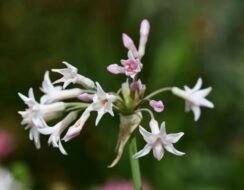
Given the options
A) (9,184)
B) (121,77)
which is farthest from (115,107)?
(121,77)

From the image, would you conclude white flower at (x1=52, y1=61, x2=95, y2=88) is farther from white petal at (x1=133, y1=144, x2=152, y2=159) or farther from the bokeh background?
the bokeh background

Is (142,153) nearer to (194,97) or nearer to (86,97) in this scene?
(86,97)

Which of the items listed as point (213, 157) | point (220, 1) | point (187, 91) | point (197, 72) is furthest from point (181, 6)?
point (187, 91)

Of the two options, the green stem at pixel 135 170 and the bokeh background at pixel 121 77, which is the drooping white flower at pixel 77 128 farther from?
the bokeh background at pixel 121 77

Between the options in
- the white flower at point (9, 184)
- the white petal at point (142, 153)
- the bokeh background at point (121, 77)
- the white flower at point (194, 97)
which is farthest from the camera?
the bokeh background at point (121, 77)

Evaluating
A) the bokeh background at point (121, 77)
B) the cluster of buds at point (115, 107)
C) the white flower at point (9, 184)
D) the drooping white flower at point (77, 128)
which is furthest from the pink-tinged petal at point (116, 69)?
the bokeh background at point (121, 77)

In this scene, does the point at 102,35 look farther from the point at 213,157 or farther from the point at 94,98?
the point at 94,98
